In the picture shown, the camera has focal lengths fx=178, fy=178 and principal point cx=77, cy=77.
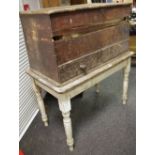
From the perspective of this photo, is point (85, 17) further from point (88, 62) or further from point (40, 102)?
point (40, 102)

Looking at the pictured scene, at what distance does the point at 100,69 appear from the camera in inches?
48.8

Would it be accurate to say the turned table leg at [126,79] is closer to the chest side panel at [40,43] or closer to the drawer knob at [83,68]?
the drawer knob at [83,68]

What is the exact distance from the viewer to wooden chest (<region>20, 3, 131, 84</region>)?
0.94 metres

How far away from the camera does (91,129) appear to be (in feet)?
5.10

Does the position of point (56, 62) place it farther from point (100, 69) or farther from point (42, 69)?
point (100, 69)

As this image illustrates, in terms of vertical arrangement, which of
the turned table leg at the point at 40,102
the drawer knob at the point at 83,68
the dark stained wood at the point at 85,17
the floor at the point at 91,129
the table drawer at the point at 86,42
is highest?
the dark stained wood at the point at 85,17

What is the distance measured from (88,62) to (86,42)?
0.13 metres

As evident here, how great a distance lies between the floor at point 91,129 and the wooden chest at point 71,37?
2.00 feet

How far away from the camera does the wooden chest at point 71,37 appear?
939mm

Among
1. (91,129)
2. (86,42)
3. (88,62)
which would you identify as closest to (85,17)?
(86,42)

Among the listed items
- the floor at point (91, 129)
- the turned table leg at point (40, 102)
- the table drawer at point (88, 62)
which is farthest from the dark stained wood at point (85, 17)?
the floor at point (91, 129)

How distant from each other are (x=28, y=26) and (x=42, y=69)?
28 centimetres
